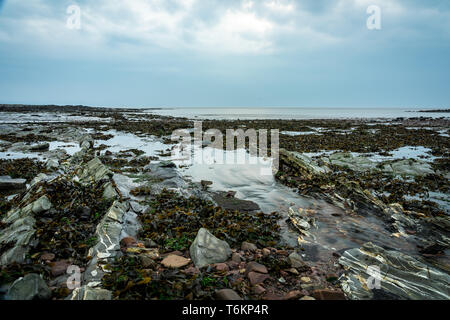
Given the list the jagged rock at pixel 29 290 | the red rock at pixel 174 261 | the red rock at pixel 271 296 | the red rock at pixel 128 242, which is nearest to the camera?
the jagged rock at pixel 29 290

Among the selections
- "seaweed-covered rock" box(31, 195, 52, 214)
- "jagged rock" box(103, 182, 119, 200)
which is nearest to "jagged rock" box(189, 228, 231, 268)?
"jagged rock" box(103, 182, 119, 200)

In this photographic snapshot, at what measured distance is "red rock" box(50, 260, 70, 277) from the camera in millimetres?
3129

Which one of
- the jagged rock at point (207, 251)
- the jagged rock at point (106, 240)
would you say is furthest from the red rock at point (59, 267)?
the jagged rock at point (207, 251)

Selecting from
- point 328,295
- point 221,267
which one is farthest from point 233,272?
point 328,295

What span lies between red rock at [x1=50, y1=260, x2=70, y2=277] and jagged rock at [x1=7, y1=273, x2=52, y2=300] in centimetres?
52

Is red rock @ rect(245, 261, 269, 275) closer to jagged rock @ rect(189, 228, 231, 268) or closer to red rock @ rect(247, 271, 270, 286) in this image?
red rock @ rect(247, 271, 270, 286)

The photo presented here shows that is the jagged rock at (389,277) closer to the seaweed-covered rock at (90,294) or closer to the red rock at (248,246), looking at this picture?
the red rock at (248,246)

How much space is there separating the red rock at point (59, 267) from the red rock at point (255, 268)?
2571 mm

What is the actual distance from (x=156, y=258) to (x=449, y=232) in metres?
6.00

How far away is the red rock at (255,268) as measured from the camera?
11.4 ft

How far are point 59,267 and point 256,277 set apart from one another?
109 inches

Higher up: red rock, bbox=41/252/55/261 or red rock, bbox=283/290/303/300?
red rock, bbox=41/252/55/261

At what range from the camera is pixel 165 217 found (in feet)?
16.9
